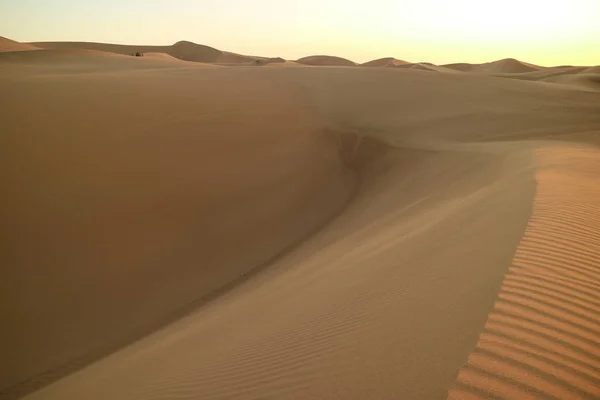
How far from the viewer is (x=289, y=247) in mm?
7980

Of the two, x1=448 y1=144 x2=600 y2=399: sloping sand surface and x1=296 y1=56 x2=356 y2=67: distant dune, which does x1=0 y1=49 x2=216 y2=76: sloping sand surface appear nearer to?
x1=448 y1=144 x2=600 y2=399: sloping sand surface

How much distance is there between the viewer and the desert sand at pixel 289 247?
2.58 metres

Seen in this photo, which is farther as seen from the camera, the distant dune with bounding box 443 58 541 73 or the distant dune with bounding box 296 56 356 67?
the distant dune with bounding box 296 56 356 67

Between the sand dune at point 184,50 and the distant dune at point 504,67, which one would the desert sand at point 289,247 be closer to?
the distant dune at point 504,67

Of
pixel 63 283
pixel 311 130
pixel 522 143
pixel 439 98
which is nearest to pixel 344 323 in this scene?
pixel 63 283

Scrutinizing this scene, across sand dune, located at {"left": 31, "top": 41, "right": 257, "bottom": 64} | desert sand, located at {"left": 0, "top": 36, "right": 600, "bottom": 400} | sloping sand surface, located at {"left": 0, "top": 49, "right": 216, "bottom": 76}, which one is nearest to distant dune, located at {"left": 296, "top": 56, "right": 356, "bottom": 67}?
sand dune, located at {"left": 31, "top": 41, "right": 257, "bottom": 64}

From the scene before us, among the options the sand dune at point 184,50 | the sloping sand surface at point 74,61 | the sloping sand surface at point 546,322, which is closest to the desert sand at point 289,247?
the sloping sand surface at point 546,322

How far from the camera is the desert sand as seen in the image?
101 inches

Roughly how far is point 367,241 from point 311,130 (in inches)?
299

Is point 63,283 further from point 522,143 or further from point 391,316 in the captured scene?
point 522,143

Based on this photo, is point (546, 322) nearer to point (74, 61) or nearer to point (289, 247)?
point (289, 247)

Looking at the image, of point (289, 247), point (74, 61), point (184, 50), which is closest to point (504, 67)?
point (184, 50)

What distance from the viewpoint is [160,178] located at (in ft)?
29.6

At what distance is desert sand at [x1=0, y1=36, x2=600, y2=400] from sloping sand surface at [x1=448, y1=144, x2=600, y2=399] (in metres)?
0.01
